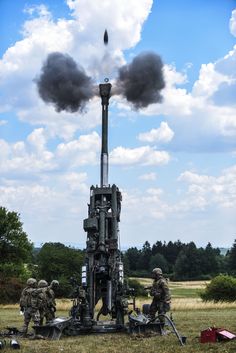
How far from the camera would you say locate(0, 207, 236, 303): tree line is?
140 feet

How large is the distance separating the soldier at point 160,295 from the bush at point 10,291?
2261cm

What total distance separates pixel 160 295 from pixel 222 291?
18.7 meters

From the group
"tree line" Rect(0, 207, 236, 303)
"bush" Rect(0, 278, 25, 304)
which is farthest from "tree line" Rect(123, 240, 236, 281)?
"bush" Rect(0, 278, 25, 304)

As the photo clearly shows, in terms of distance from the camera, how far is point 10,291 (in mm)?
36406

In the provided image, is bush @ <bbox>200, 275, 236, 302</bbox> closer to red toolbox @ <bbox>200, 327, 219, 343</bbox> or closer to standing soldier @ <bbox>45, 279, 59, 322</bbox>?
standing soldier @ <bbox>45, 279, 59, 322</bbox>

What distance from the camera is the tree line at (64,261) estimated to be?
1677 inches

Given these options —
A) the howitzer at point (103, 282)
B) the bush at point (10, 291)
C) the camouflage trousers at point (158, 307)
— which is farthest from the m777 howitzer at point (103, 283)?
the bush at point (10, 291)

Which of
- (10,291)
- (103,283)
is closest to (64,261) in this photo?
(10,291)

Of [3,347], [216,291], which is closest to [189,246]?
[216,291]

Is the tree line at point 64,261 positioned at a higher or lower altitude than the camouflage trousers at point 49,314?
higher

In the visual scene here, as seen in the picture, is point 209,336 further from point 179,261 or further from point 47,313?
point 179,261

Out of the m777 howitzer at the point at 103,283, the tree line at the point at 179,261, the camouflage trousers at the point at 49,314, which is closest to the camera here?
the m777 howitzer at the point at 103,283

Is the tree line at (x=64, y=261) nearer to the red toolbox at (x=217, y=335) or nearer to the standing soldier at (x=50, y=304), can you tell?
the standing soldier at (x=50, y=304)

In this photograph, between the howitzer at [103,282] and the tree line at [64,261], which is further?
the tree line at [64,261]
